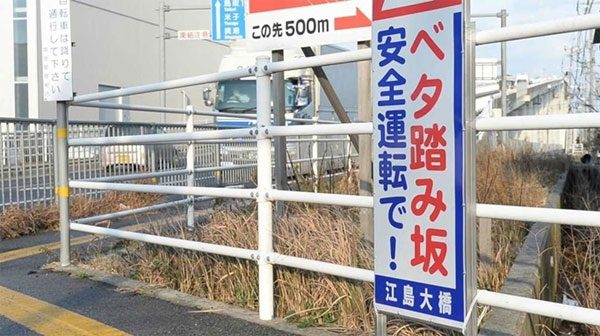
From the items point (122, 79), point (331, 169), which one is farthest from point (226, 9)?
point (331, 169)

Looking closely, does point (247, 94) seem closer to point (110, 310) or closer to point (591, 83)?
point (110, 310)

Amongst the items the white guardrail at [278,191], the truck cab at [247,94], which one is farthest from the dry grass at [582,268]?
the truck cab at [247,94]

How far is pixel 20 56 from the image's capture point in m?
21.7

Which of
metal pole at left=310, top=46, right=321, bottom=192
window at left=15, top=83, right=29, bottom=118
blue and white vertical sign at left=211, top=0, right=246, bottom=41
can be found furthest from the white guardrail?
window at left=15, top=83, right=29, bottom=118

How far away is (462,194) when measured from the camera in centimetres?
235

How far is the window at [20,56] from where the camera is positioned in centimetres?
2139

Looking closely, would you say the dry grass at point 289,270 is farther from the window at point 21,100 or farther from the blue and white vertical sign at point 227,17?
the window at point 21,100

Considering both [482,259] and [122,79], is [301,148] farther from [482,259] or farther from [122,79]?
[122,79]

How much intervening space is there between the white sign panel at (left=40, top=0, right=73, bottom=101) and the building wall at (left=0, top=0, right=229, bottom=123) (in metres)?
16.2

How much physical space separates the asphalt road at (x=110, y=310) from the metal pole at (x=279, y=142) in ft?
3.83

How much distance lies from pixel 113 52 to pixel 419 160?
2482cm

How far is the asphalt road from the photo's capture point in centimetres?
359

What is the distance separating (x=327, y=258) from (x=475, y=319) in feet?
4.42

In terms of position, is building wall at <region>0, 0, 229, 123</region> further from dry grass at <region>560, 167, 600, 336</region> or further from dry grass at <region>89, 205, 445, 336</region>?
dry grass at <region>560, 167, 600, 336</region>
